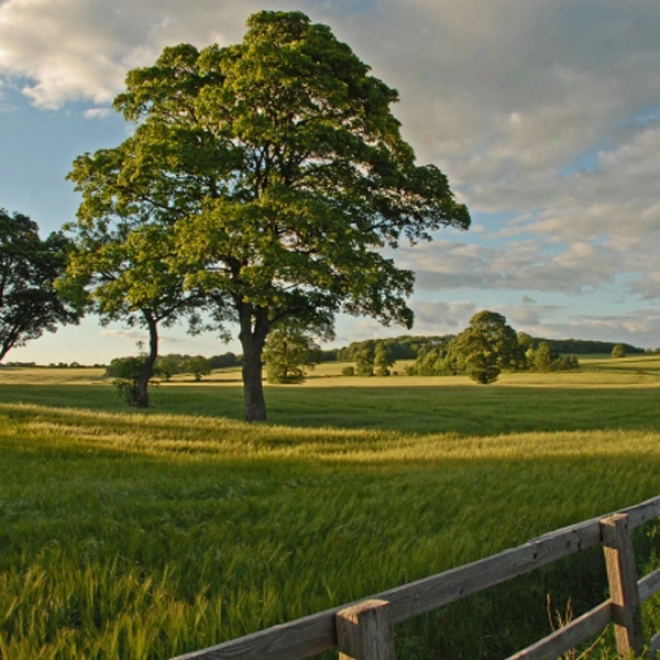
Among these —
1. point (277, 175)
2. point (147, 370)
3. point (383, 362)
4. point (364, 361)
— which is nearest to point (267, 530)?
point (277, 175)

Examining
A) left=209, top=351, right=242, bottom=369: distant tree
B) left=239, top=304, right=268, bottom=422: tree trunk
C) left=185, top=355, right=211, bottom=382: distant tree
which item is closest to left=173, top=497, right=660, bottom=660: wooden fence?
left=239, top=304, right=268, bottom=422: tree trunk

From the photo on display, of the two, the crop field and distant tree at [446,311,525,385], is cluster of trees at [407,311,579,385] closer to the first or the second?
distant tree at [446,311,525,385]

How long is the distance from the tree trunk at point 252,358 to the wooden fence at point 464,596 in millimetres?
21025

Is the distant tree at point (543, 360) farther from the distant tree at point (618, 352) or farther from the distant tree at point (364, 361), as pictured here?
the distant tree at point (618, 352)

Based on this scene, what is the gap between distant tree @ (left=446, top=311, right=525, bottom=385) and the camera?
7288 cm

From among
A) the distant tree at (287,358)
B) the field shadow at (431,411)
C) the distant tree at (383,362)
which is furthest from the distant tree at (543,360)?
the field shadow at (431,411)

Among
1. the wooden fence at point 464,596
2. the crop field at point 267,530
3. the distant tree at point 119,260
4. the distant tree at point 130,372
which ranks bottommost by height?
the crop field at point 267,530

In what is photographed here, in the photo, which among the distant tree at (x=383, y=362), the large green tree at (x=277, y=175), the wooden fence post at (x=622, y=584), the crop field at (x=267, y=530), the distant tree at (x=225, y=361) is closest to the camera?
the wooden fence post at (x=622, y=584)

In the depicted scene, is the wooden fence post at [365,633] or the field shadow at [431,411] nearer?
the wooden fence post at [365,633]

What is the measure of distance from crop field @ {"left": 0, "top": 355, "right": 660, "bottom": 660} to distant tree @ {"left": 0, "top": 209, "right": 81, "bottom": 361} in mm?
26891

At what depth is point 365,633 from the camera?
2.72 m

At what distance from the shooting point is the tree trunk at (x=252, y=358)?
25.6 metres

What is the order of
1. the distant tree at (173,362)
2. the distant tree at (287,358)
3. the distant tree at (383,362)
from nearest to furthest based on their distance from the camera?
the distant tree at (287,358), the distant tree at (173,362), the distant tree at (383,362)

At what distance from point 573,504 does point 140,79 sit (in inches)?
941
